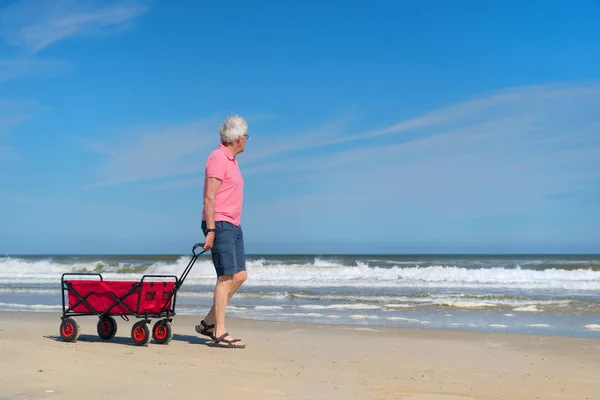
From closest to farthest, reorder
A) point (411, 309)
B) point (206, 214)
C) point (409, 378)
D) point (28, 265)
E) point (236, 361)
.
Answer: point (409, 378)
point (236, 361)
point (206, 214)
point (411, 309)
point (28, 265)

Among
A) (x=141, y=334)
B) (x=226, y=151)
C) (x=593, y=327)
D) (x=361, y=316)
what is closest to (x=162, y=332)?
(x=141, y=334)

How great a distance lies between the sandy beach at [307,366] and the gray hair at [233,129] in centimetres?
199

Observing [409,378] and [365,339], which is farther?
[365,339]

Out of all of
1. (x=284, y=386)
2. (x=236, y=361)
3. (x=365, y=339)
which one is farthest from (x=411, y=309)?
(x=284, y=386)

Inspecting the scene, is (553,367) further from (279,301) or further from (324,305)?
(279,301)

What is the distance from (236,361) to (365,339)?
6.99ft

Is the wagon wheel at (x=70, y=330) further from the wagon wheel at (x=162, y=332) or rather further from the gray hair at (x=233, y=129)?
the gray hair at (x=233, y=129)

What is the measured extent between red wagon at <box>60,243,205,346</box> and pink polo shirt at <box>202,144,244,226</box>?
397 mm

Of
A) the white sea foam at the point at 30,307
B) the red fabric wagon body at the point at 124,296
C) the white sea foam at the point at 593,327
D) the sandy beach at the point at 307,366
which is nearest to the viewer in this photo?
the sandy beach at the point at 307,366

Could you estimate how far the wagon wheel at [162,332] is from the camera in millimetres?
5914

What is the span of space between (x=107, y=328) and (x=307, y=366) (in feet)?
7.42

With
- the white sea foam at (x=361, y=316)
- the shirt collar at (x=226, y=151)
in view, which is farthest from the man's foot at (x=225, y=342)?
the white sea foam at (x=361, y=316)

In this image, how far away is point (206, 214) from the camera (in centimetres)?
566

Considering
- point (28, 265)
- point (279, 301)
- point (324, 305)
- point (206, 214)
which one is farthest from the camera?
point (28, 265)
